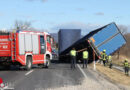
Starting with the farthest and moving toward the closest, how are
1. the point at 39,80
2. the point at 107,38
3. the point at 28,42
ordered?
the point at 107,38 → the point at 28,42 → the point at 39,80

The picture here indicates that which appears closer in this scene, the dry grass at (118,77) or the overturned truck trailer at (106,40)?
the dry grass at (118,77)

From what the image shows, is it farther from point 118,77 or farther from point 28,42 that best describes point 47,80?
point 28,42

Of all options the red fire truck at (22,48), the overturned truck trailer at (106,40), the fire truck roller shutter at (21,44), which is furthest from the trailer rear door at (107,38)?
the fire truck roller shutter at (21,44)

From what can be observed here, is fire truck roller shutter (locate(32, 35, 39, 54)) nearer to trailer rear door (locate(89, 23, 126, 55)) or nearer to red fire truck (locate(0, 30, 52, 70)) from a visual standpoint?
red fire truck (locate(0, 30, 52, 70))

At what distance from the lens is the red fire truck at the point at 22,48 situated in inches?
727

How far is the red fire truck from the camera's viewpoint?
18469 mm

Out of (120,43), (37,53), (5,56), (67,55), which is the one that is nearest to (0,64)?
(5,56)

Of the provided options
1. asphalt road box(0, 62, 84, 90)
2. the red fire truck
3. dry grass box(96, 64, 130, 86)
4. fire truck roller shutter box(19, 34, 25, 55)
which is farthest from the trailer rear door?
asphalt road box(0, 62, 84, 90)

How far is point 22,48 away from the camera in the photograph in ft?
61.4

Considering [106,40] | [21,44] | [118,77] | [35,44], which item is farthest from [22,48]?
[106,40]

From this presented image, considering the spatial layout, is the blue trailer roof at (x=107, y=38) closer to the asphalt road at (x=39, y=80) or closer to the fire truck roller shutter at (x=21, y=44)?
the fire truck roller shutter at (x=21, y=44)

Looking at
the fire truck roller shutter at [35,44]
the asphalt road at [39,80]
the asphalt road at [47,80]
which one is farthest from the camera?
the fire truck roller shutter at [35,44]

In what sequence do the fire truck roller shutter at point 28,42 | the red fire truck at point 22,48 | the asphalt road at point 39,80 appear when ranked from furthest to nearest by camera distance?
1. the fire truck roller shutter at point 28,42
2. the red fire truck at point 22,48
3. the asphalt road at point 39,80

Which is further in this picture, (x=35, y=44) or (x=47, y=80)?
(x=35, y=44)
